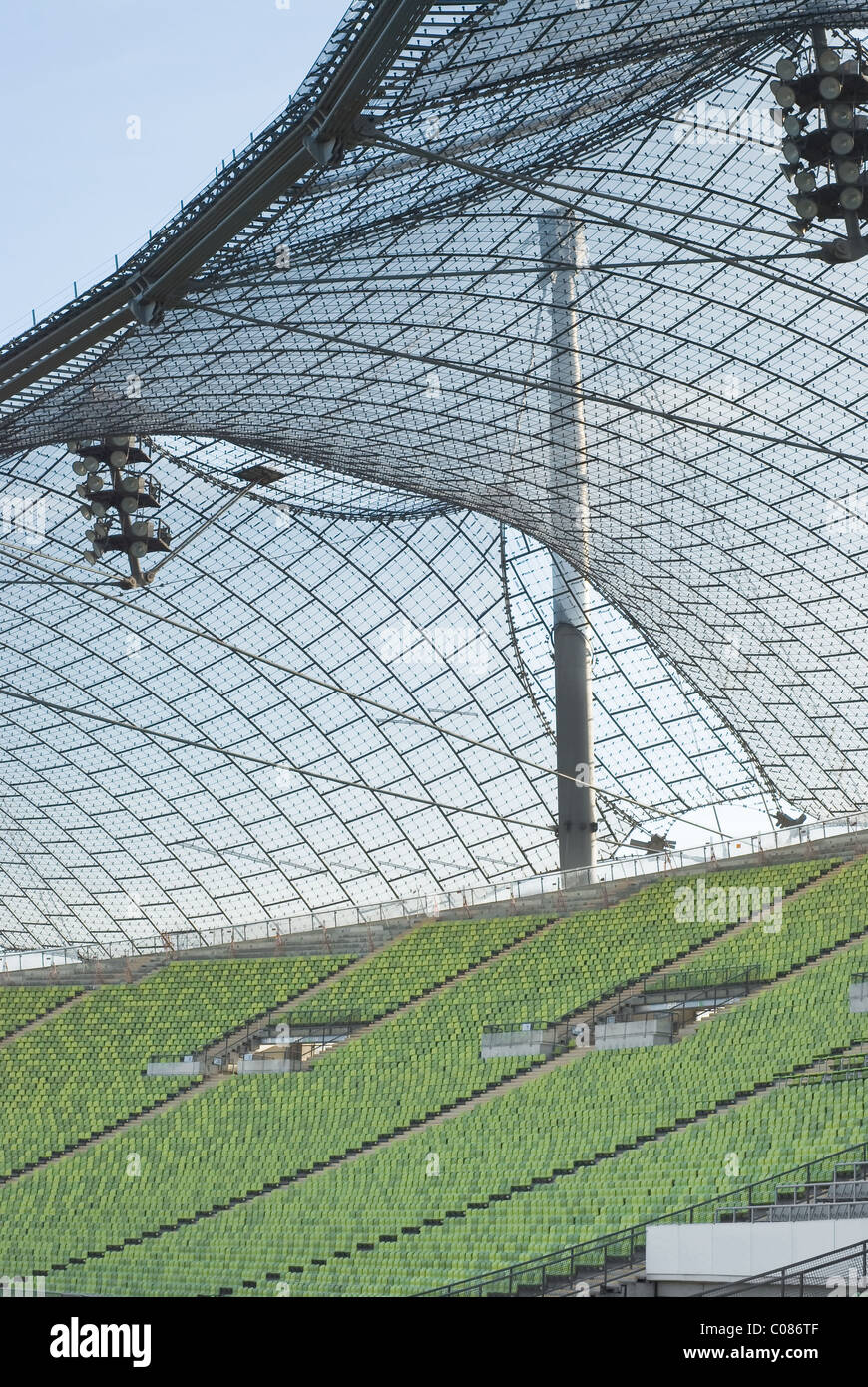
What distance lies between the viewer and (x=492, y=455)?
45750 mm

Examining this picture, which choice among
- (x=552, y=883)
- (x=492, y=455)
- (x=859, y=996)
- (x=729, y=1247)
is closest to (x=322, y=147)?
(x=729, y=1247)

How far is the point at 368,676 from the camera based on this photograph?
6384 cm

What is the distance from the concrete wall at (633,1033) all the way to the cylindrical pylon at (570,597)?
451 inches

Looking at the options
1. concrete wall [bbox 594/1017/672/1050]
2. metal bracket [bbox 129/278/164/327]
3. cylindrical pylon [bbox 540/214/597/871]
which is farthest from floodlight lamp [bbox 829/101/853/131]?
concrete wall [bbox 594/1017/672/1050]

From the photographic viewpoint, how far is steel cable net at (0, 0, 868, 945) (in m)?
28.1

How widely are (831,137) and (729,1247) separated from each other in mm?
16600

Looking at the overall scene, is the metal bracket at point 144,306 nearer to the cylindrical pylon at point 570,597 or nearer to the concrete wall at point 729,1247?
the cylindrical pylon at point 570,597

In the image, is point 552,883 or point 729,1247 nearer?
point 729,1247

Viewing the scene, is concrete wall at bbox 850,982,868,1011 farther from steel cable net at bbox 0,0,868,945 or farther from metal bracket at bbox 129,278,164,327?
metal bracket at bbox 129,278,164,327

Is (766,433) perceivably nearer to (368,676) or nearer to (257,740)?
(368,676)

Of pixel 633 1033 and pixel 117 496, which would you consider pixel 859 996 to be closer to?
pixel 633 1033

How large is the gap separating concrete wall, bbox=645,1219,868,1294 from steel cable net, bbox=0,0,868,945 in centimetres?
1530

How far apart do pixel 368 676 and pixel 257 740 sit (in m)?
6.08

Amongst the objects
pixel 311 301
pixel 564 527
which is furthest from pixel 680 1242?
pixel 564 527
